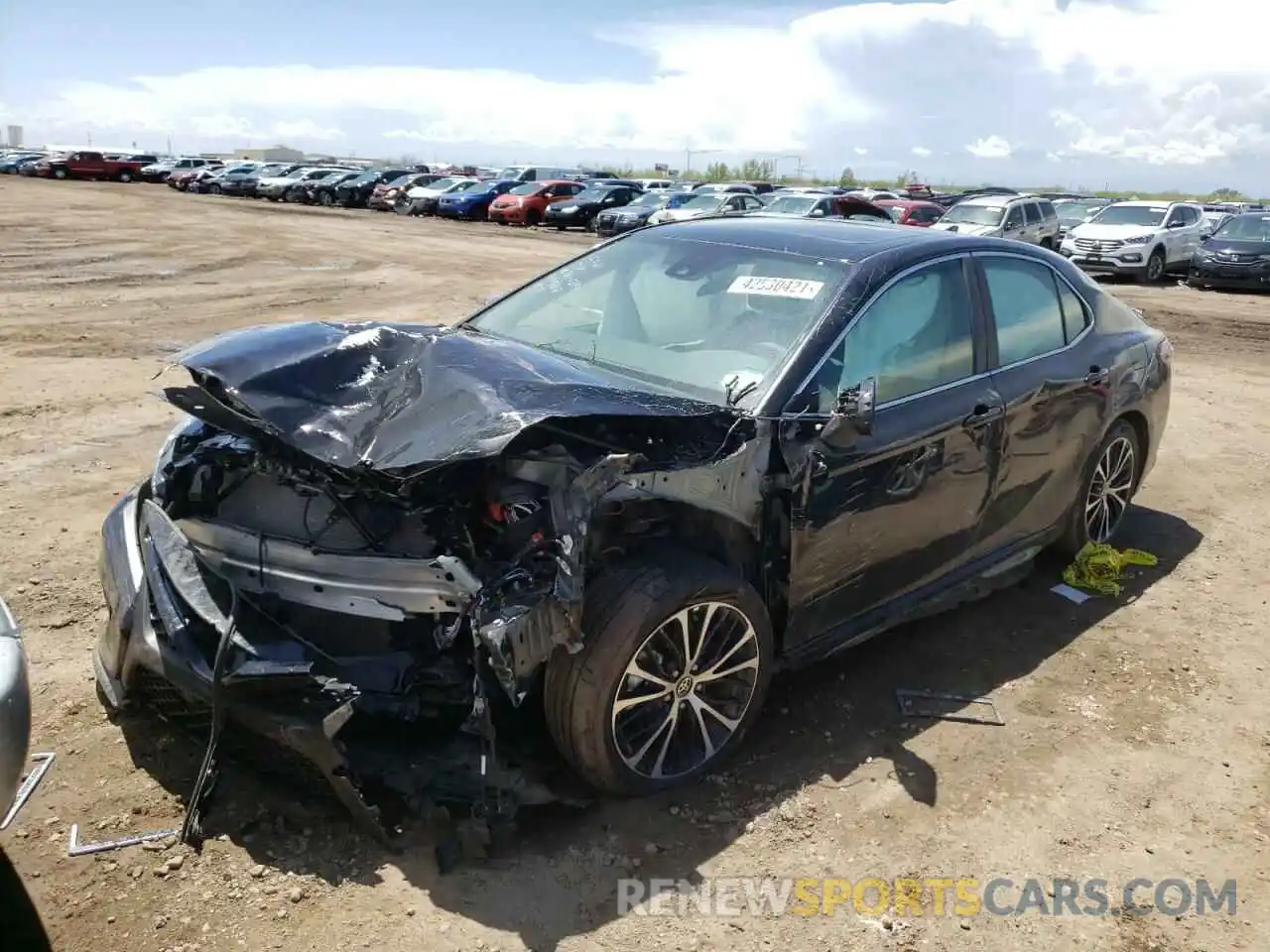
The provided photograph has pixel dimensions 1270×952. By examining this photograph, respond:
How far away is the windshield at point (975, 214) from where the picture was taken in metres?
20.4

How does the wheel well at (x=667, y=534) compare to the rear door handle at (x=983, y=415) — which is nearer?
the wheel well at (x=667, y=534)

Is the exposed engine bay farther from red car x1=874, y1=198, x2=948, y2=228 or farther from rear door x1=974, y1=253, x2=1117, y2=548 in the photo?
red car x1=874, y1=198, x2=948, y2=228

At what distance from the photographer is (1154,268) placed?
2023 cm

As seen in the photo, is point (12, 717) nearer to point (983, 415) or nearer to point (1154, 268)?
point (983, 415)

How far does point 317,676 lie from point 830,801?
5.78 ft

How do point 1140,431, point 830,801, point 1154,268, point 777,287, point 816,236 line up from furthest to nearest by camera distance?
point 1154,268 → point 1140,431 → point 816,236 → point 777,287 → point 830,801

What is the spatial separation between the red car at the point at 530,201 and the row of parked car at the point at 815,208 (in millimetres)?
37

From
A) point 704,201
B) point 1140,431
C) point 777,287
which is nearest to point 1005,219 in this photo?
point 704,201

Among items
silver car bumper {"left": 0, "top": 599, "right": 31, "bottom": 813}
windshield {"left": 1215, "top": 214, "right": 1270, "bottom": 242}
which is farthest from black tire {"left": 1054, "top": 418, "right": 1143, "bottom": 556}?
windshield {"left": 1215, "top": 214, "right": 1270, "bottom": 242}

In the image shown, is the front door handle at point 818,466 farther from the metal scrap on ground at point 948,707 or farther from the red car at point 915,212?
the red car at point 915,212

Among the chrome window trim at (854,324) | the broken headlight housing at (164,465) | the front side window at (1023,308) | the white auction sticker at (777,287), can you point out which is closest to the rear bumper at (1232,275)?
the front side window at (1023,308)

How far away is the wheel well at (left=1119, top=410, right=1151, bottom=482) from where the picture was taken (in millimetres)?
5234

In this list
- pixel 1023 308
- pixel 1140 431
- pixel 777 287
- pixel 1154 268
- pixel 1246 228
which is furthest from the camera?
pixel 1154 268

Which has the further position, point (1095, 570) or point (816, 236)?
point (1095, 570)
